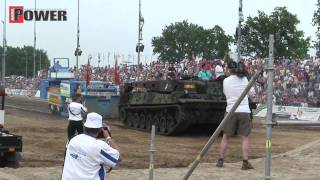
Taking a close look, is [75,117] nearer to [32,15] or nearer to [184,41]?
[32,15]

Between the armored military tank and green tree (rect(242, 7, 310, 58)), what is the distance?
35.4m

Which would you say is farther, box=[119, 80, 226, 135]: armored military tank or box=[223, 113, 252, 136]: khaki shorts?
box=[119, 80, 226, 135]: armored military tank

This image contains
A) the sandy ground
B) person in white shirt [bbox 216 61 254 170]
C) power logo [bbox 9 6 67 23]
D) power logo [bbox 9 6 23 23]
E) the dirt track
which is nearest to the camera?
the sandy ground

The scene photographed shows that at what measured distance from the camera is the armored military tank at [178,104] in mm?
19891

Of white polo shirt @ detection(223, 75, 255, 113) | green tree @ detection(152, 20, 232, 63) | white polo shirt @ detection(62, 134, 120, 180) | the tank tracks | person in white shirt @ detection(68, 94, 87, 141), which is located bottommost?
the tank tracks

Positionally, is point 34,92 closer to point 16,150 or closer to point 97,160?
point 16,150

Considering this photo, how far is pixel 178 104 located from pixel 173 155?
17.0 ft

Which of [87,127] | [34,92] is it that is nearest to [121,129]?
[87,127]

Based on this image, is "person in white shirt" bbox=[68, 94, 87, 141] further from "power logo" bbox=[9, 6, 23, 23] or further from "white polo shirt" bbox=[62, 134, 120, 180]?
"power logo" bbox=[9, 6, 23, 23]

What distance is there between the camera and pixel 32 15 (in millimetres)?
51375

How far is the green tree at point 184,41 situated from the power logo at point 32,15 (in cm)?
3620

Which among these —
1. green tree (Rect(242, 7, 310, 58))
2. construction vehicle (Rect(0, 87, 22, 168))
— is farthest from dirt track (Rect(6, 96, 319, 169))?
green tree (Rect(242, 7, 310, 58))

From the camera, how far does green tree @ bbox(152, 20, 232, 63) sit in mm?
85438

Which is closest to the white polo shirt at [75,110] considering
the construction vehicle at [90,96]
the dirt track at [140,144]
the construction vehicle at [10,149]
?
the dirt track at [140,144]
